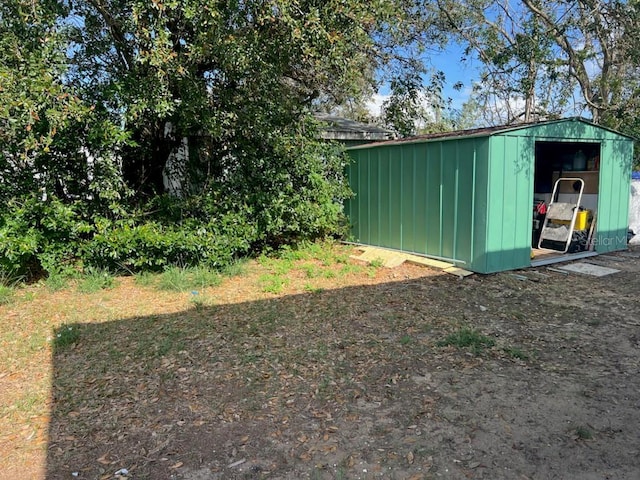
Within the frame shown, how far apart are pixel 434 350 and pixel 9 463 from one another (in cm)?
290

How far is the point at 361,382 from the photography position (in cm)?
333

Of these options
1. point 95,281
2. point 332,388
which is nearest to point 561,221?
point 332,388

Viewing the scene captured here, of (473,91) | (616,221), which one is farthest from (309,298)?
(473,91)

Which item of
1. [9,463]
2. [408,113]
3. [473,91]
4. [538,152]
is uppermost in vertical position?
[473,91]

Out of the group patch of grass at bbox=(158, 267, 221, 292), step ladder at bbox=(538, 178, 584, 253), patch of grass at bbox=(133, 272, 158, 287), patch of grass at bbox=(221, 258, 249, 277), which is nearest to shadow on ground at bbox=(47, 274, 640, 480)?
patch of grass at bbox=(158, 267, 221, 292)

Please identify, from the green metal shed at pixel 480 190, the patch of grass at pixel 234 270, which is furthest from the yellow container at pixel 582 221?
the patch of grass at pixel 234 270

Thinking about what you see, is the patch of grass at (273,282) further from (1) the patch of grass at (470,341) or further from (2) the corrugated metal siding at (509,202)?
(2) the corrugated metal siding at (509,202)

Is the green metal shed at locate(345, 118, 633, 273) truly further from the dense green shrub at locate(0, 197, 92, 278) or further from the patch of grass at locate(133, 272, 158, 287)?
the dense green shrub at locate(0, 197, 92, 278)

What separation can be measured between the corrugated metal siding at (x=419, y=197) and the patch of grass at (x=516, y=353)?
2573 mm

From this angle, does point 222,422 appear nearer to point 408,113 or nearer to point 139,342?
point 139,342

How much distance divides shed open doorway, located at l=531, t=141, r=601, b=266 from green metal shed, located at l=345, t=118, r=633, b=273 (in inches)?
0.9

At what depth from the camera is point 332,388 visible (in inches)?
128

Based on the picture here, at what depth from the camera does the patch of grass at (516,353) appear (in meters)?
3.69

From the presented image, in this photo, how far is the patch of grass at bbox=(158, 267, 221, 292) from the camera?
570 cm
